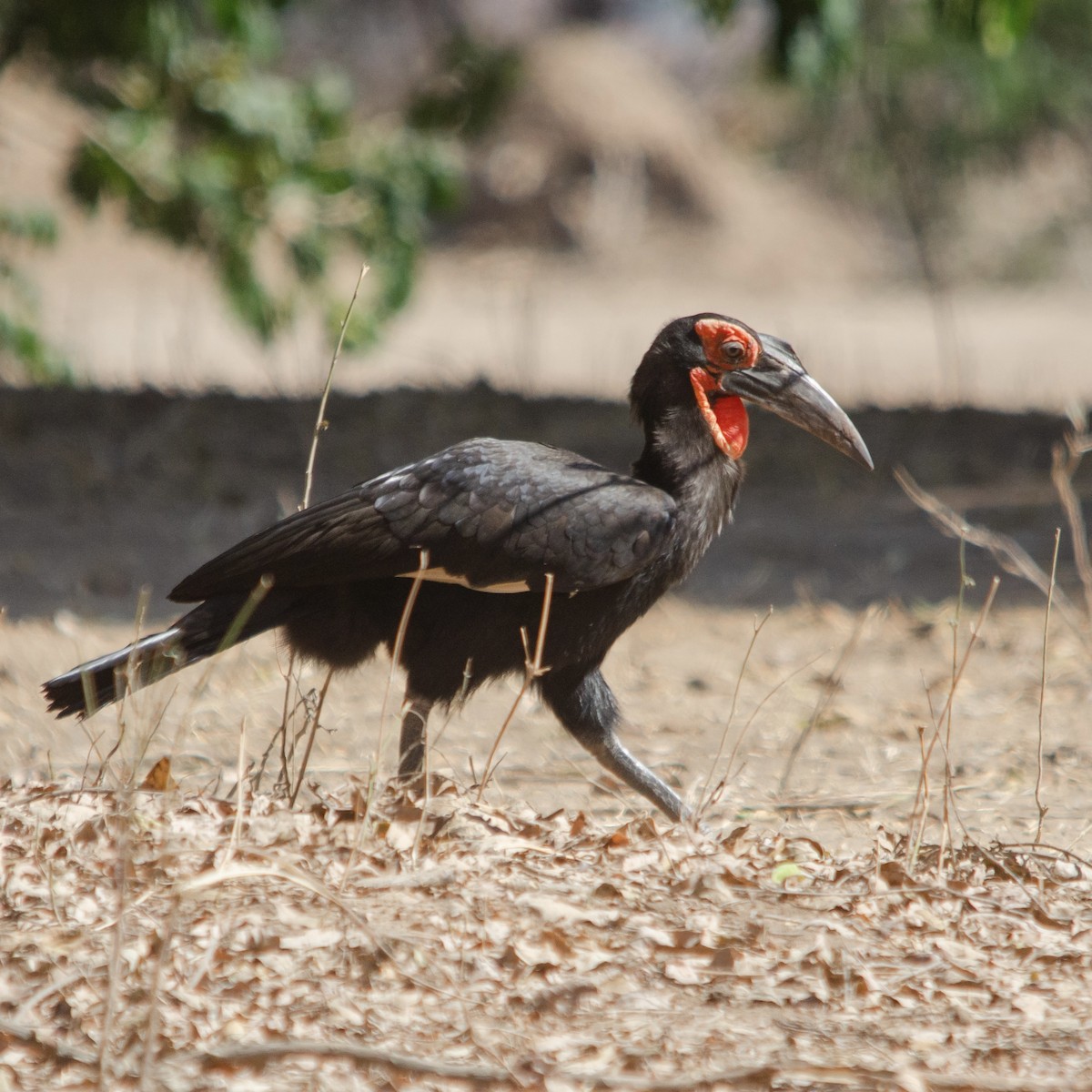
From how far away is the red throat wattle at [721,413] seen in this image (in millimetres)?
3717

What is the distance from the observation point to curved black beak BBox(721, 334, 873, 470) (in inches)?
146

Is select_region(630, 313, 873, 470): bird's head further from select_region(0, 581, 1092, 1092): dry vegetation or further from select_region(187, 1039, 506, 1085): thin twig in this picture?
select_region(187, 1039, 506, 1085): thin twig

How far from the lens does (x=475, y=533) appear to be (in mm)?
3375

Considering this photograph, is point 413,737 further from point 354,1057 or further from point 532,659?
point 354,1057

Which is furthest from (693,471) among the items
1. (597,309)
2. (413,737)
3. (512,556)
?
(597,309)

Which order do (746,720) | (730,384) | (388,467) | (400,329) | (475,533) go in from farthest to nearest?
(400,329) → (388,467) → (746,720) → (730,384) → (475,533)

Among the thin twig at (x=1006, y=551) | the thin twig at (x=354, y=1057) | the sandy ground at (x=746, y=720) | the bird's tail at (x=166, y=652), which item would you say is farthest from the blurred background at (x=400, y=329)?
the thin twig at (x=354, y=1057)

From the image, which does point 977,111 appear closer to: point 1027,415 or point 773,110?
point 1027,415

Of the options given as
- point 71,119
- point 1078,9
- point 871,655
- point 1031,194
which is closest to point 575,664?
point 871,655

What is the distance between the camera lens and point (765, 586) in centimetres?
617

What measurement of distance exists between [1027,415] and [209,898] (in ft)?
20.5

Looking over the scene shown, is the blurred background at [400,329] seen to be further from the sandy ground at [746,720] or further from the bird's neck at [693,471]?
the bird's neck at [693,471]

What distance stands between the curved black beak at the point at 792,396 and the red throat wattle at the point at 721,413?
32 mm

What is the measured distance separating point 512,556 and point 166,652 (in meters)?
0.80
